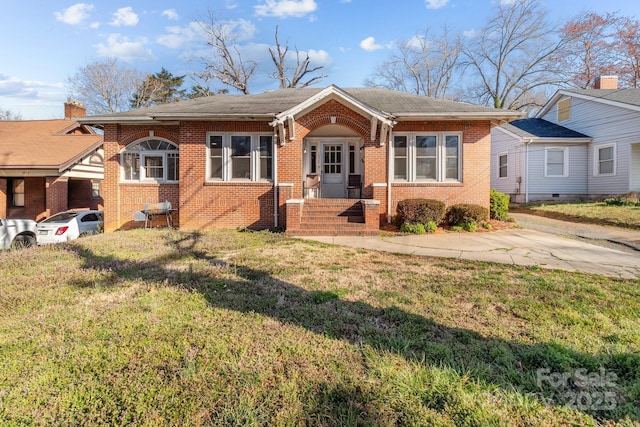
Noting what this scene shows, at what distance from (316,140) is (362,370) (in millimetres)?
10769

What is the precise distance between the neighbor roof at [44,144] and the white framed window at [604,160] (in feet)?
83.2

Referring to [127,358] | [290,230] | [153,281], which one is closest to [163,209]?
[290,230]

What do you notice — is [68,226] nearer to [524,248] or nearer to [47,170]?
[47,170]

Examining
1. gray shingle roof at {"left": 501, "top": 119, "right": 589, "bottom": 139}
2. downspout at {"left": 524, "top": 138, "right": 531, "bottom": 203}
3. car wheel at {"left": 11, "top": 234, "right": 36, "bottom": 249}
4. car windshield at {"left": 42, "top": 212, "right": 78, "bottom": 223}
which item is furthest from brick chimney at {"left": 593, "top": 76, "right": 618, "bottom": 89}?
car wheel at {"left": 11, "top": 234, "right": 36, "bottom": 249}

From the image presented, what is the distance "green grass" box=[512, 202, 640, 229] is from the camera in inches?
420

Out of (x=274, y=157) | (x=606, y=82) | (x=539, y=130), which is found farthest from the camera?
(x=606, y=82)

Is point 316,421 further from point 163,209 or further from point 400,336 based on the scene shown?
point 163,209

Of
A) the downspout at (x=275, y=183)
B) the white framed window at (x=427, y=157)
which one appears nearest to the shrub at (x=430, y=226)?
the white framed window at (x=427, y=157)

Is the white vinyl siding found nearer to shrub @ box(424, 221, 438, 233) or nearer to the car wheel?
shrub @ box(424, 221, 438, 233)

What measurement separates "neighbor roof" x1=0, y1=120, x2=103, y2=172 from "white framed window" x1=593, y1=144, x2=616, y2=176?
2537 cm

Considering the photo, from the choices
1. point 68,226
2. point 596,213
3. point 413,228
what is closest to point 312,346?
point 413,228

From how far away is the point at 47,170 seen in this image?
1473cm

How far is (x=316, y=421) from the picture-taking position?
2.03m

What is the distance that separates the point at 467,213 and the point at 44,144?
806 inches
